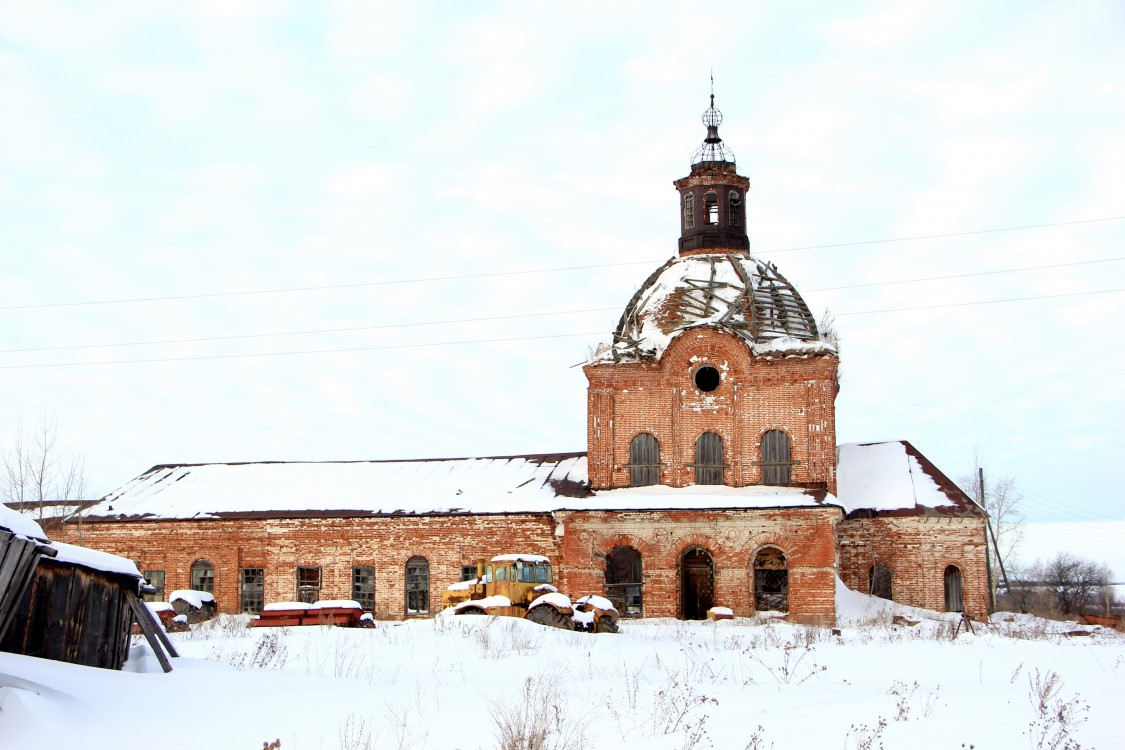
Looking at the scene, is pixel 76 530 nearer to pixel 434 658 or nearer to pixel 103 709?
pixel 434 658

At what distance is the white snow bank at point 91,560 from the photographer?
37.0 ft

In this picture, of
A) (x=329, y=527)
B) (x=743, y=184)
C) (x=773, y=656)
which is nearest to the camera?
(x=773, y=656)

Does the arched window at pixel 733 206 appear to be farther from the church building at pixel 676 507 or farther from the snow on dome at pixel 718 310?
the snow on dome at pixel 718 310

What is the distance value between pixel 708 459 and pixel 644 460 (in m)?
1.75

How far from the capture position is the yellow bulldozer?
2284 centimetres

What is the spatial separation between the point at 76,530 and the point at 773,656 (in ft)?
81.4

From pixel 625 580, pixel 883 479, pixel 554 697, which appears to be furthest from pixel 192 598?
pixel 554 697

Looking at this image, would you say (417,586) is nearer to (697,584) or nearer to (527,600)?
(697,584)

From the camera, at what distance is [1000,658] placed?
1628 cm

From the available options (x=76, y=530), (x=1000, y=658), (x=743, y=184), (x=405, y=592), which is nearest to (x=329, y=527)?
(x=405, y=592)

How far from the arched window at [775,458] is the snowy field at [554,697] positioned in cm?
1281

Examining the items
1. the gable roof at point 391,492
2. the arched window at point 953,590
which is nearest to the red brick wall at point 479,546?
the gable roof at point 391,492

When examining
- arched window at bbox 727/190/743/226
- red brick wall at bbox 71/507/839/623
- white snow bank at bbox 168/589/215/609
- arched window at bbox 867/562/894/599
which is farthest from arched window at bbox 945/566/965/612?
white snow bank at bbox 168/589/215/609

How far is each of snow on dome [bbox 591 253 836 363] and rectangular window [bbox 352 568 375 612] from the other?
888cm
